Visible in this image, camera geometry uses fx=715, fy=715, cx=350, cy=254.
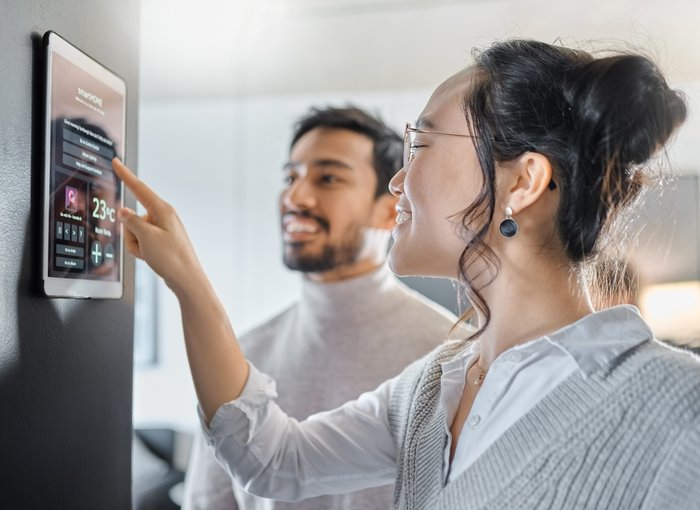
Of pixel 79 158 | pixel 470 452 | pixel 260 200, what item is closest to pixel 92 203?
pixel 79 158

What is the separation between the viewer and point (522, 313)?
807 millimetres

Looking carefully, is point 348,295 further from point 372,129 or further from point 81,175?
point 81,175

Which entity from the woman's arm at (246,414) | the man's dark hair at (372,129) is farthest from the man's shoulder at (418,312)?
the woman's arm at (246,414)

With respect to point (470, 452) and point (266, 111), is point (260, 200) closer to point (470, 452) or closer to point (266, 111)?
point (266, 111)

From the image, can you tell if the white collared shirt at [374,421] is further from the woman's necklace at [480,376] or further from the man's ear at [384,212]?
the man's ear at [384,212]

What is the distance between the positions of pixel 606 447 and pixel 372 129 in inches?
42.0

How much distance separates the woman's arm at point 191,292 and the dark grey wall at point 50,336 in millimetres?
73

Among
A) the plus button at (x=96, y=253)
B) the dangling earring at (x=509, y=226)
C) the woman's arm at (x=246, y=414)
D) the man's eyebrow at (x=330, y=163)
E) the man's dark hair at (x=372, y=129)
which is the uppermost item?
the man's dark hair at (x=372, y=129)

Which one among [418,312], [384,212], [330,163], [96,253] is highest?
[330,163]

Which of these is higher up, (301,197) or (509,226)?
(301,197)

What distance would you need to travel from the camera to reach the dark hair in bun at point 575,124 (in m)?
0.73

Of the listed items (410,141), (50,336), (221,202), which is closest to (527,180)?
(410,141)

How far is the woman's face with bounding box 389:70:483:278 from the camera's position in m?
0.81

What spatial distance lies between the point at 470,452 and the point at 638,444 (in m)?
0.18
